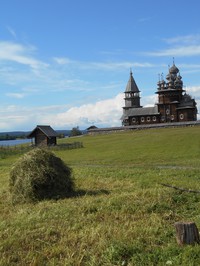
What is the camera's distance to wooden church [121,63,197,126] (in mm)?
112875

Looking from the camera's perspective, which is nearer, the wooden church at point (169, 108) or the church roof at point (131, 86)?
Answer: the wooden church at point (169, 108)

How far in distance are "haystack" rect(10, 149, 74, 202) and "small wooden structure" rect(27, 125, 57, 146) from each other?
2099 inches

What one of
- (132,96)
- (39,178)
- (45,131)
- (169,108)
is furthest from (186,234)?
(132,96)

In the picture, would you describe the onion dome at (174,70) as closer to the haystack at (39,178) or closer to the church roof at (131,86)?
the church roof at (131,86)

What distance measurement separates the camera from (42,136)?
68.9m

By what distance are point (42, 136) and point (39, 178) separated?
5590 centimetres

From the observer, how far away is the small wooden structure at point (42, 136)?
6794 cm

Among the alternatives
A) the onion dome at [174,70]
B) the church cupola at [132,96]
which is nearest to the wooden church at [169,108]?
the onion dome at [174,70]

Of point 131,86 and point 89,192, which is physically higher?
point 131,86

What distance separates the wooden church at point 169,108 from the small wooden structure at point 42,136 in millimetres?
53640

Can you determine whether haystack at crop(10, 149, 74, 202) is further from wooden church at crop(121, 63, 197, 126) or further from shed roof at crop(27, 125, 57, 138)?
wooden church at crop(121, 63, 197, 126)

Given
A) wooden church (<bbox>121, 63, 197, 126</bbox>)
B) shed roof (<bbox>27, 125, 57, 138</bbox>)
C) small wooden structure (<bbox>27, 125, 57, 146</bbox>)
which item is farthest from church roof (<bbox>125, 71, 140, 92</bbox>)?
small wooden structure (<bbox>27, 125, 57, 146</bbox>)

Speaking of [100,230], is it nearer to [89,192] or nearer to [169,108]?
[89,192]

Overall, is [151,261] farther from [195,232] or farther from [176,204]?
[176,204]
